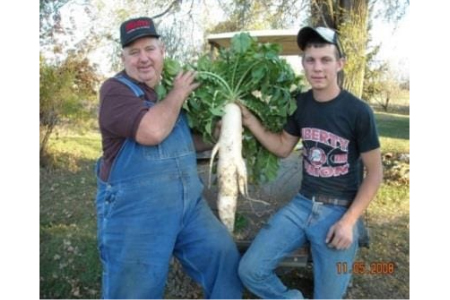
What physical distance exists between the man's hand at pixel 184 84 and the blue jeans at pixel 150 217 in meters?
0.19

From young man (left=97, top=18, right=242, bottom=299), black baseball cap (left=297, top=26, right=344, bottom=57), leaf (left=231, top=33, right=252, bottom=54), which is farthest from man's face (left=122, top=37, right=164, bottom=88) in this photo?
black baseball cap (left=297, top=26, right=344, bottom=57)

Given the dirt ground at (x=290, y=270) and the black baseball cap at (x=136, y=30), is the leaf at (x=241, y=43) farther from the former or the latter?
the dirt ground at (x=290, y=270)

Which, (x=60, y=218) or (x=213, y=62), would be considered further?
(x=60, y=218)

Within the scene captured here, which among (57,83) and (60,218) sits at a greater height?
(57,83)

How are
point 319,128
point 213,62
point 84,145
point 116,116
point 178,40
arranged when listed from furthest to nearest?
point 84,145, point 178,40, point 213,62, point 319,128, point 116,116

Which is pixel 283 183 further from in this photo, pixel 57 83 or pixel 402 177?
pixel 57 83

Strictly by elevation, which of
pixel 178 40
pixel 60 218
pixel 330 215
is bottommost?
pixel 60 218

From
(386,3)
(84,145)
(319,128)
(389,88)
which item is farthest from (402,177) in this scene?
(84,145)

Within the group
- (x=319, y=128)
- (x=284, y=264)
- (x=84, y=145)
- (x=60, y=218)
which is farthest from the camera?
(x=84, y=145)

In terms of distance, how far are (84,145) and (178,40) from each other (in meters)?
1.84

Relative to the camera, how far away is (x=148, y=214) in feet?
7.52

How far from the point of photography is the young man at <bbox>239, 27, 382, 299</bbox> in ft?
7.60

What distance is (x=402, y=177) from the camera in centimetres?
543
